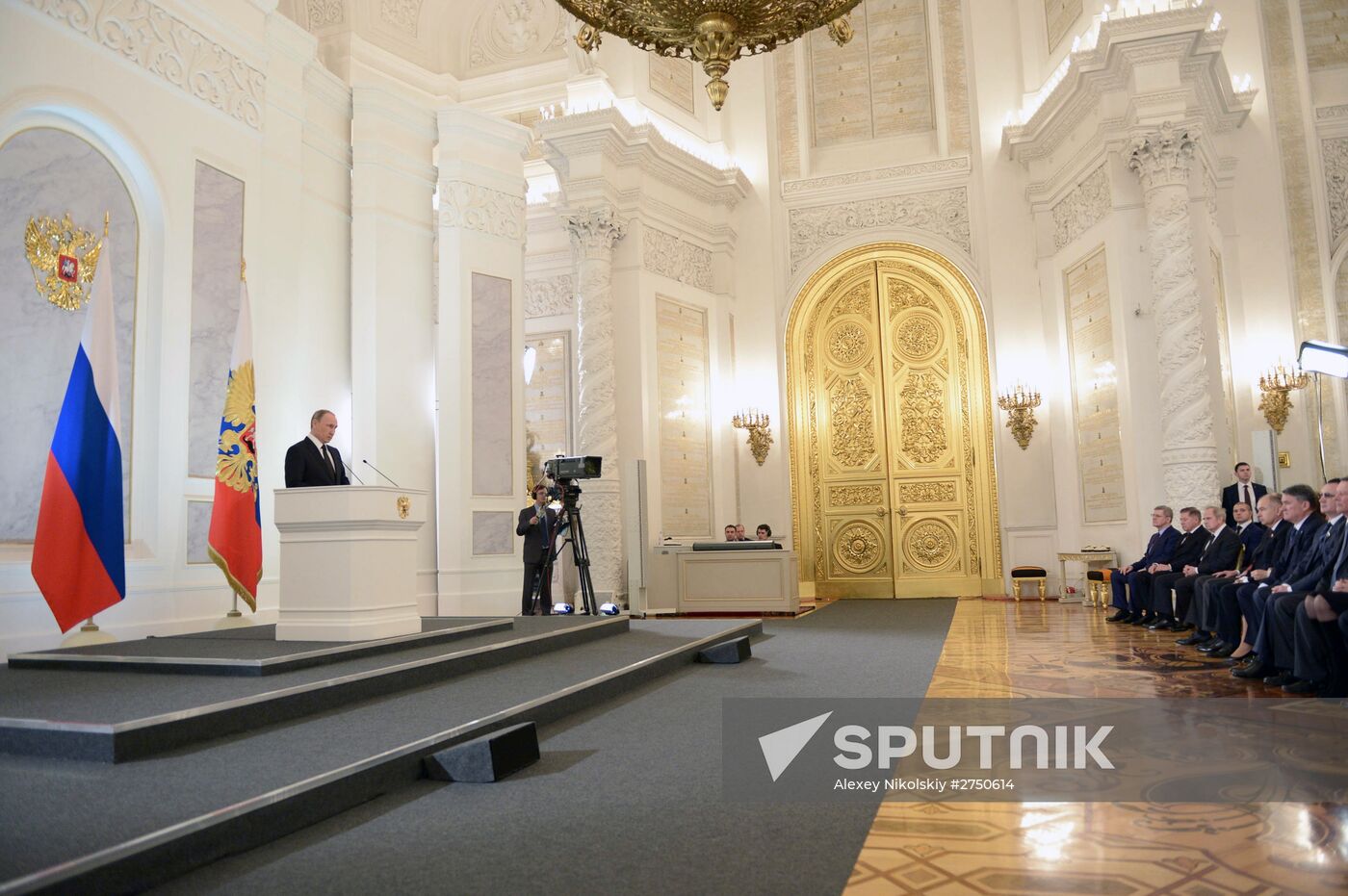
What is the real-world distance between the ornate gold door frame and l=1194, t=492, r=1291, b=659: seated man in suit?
5494 mm

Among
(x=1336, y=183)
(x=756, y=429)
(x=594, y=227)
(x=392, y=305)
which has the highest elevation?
(x=1336, y=183)

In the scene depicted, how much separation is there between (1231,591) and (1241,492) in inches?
137

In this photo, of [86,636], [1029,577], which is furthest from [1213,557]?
[86,636]

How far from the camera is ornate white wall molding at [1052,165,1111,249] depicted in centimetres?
991

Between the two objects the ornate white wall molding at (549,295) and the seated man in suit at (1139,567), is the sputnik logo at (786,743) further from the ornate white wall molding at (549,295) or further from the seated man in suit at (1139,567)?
the ornate white wall molding at (549,295)

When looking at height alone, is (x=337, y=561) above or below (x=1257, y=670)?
above

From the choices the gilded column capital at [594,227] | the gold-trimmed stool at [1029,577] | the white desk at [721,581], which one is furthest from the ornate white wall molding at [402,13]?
the gold-trimmed stool at [1029,577]

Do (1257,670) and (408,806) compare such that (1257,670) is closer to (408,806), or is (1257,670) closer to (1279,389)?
(408,806)

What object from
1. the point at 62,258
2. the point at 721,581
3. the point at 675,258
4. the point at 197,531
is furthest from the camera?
the point at 675,258

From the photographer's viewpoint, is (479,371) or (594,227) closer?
(479,371)

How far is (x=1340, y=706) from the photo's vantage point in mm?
4023

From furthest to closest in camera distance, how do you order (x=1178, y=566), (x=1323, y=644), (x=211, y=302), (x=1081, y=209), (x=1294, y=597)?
(x=1081, y=209)
(x=1178, y=566)
(x=211, y=302)
(x=1294, y=597)
(x=1323, y=644)

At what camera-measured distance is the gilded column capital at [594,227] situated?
1083cm

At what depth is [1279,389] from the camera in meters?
10.2
